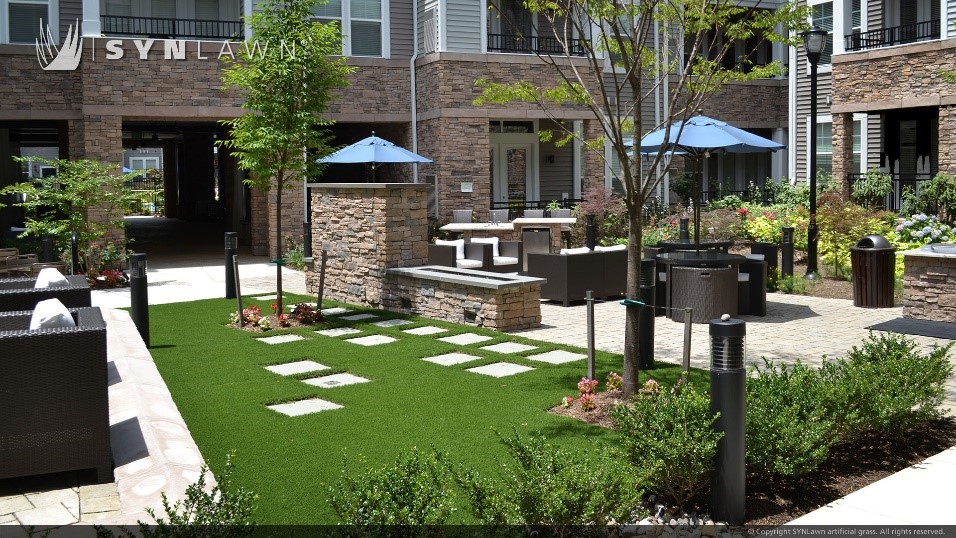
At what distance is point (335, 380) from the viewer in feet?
29.4

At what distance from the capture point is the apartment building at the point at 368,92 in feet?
64.7

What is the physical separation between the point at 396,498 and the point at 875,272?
1060 cm

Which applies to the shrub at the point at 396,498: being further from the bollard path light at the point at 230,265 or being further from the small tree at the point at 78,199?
the small tree at the point at 78,199

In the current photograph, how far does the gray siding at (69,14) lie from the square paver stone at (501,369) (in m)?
14.9

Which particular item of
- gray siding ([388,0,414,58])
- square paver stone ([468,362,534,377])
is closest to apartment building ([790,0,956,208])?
gray siding ([388,0,414,58])

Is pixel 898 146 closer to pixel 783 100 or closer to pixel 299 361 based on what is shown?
pixel 783 100

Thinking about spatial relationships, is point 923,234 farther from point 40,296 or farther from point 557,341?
point 40,296

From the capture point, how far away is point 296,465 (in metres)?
6.20

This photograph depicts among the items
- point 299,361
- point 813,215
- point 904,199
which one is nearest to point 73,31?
point 299,361

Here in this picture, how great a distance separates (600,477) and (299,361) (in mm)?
5659

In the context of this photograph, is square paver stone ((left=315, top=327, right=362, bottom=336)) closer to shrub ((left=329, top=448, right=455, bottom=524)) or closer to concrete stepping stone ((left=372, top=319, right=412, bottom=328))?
concrete stepping stone ((left=372, top=319, right=412, bottom=328))

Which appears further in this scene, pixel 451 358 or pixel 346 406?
pixel 451 358

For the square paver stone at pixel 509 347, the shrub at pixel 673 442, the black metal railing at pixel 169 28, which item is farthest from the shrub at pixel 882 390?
the black metal railing at pixel 169 28

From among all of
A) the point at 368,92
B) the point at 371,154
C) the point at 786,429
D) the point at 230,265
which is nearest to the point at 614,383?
the point at 786,429
